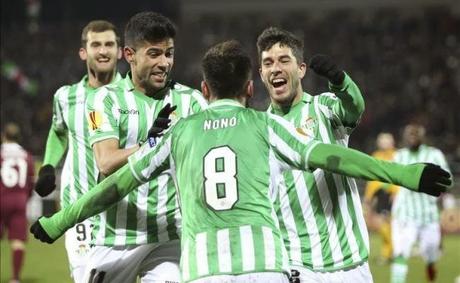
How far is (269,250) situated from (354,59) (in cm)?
2346

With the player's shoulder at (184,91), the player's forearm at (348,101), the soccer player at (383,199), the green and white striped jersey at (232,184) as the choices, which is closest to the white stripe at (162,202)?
the player's shoulder at (184,91)

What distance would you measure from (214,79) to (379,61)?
23185 mm

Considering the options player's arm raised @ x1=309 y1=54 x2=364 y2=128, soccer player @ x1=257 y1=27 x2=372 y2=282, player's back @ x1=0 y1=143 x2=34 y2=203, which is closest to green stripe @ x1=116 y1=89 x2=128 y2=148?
soccer player @ x1=257 y1=27 x2=372 y2=282

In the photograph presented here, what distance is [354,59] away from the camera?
27.5 metres

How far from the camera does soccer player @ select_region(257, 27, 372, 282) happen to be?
577 cm

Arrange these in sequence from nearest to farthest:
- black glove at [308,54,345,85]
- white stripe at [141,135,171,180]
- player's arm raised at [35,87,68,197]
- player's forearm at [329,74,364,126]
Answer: white stripe at [141,135,171,180] < black glove at [308,54,345,85] < player's forearm at [329,74,364,126] < player's arm raised at [35,87,68,197]

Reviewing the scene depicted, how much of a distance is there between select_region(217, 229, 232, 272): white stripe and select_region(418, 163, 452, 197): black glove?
0.89 meters

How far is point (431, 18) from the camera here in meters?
28.6

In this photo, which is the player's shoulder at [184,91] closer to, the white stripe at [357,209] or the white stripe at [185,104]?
the white stripe at [185,104]

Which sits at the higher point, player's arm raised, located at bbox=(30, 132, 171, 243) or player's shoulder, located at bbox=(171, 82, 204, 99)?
player's shoulder, located at bbox=(171, 82, 204, 99)

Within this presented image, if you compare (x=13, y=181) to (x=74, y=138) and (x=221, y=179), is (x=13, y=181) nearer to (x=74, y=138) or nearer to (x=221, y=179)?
(x=74, y=138)

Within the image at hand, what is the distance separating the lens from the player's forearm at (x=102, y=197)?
469 cm

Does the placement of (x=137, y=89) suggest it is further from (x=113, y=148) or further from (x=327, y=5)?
(x=327, y=5)

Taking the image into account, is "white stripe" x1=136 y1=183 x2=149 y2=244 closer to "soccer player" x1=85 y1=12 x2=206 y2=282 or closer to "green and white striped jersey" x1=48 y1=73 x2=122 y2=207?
"soccer player" x1=85 y1=12 x2=206 y2=282
